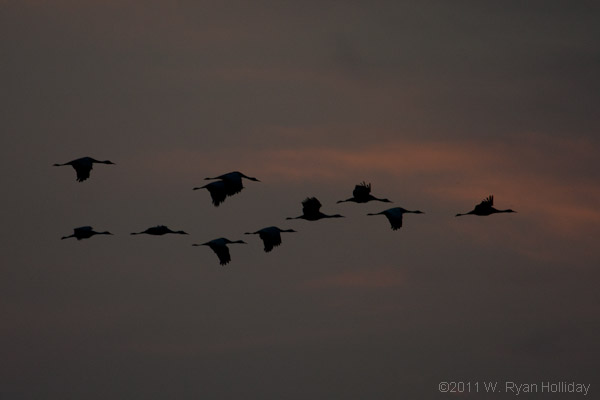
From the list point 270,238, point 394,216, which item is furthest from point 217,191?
point 394,216

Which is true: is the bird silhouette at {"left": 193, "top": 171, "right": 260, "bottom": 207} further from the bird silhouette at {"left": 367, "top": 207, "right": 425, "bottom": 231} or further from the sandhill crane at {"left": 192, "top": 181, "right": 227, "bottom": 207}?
the bird silhouette at {"left": 367, "top": 207, "right": 425, "bottom": 231}

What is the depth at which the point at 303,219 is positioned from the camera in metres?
102

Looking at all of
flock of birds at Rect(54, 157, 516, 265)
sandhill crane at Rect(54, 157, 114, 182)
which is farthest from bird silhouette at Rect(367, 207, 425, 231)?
sandhill crane at Rect(54, 157, 114, 182)

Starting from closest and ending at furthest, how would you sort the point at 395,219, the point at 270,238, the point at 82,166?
the point at 82,166
the point at 395,219
the point at 270,238

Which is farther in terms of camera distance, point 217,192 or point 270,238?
point 270,238

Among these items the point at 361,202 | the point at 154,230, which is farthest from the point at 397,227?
the point at 154,230

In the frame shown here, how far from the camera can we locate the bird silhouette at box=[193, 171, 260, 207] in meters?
96.6

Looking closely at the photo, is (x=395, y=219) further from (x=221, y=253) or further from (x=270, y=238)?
(x=221, y=253)

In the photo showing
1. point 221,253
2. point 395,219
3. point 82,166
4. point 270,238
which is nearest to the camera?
point 82,166

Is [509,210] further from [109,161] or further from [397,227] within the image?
[109,161]

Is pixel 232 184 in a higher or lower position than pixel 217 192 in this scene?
higher

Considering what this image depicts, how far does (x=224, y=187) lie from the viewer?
96.9m

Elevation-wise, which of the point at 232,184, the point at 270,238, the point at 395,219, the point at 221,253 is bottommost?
the point at 221,253

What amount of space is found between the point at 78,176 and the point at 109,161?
241 inches
